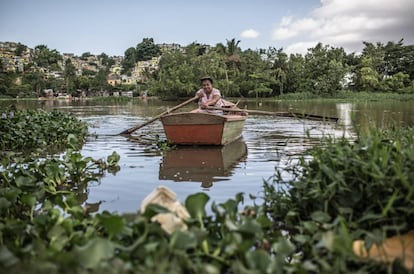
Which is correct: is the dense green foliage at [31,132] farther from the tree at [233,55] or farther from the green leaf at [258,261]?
the tree at [233,55]

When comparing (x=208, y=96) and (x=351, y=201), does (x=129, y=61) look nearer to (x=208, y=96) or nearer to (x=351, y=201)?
(x=208, y=96)

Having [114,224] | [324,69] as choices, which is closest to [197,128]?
[114,224]

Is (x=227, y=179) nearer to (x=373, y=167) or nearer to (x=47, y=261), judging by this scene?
(x=373, y=167)

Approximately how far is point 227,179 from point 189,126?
2.88m

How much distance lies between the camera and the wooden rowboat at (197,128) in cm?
820

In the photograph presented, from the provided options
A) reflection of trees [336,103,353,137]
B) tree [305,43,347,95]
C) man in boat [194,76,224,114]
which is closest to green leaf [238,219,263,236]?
reflection of trees [336,103,353,137]

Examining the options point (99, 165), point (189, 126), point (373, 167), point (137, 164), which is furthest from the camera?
point (189, 126)

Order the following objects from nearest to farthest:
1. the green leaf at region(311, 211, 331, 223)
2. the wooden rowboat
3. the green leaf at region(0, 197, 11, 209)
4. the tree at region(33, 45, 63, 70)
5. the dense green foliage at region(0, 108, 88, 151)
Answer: the green leaf at region(311, 211, 331, 223), the green leaf at region(0, 197, 11, 209), the dense green foliage at region(0, 108, 88, 151), the wooden rowboat, the tree at region(33, 45, 63, 70)

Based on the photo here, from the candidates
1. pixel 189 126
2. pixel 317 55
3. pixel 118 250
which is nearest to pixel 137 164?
pixel 189 126

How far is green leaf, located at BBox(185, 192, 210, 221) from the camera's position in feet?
9.20

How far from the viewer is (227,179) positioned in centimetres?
571

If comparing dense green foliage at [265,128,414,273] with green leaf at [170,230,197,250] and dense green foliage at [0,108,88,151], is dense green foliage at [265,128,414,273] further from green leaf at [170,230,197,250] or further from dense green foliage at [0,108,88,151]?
dense green foliage at [0,108,88,151]

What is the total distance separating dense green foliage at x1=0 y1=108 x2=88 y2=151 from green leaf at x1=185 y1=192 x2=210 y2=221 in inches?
239

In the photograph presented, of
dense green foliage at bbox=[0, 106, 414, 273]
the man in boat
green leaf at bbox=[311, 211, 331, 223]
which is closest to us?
dense green foliage at bbox=[0, 106, 414, 273]
